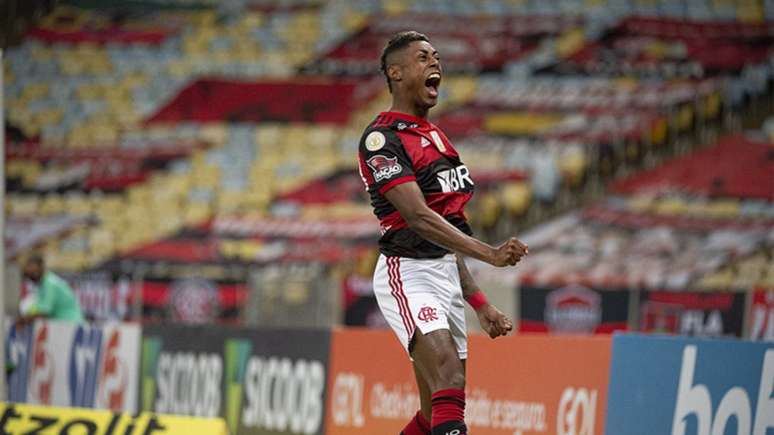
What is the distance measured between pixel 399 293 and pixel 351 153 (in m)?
19.6

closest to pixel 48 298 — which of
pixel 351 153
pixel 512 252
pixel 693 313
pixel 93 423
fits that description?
pixel 93 423

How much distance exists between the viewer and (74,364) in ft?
42.7

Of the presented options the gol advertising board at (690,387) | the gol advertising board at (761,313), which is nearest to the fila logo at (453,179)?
the gol advertising board at (690,387)

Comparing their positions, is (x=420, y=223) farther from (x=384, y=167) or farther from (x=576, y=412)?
(x=576, y=412)

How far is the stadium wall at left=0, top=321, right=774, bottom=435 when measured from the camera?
7.02 m

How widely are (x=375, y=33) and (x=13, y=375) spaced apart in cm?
1449

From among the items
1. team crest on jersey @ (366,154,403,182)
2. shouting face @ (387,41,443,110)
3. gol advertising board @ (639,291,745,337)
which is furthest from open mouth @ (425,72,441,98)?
gol advertising board @ (639,291,745,337)

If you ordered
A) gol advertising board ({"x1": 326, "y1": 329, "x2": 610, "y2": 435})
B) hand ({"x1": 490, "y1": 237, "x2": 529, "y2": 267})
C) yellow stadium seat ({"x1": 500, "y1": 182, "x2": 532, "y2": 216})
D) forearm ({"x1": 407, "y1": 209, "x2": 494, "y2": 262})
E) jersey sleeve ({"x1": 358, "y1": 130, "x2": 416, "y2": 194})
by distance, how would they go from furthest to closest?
1. yellow stadium seat ({"x1": 500, "y1": 182, "x2": 532, "y2": 216})
2. gol advertising board ({"x1": 326, "y1": 329, "x2": 610, "y2": 435})
3. jersey sleeve ({"x1": 358, "y1": 130, "x2": 416, "y2": 194})
4. forearm ({"x1": 407, "y1": 209, "x2": 494, "y2": 262})
5. hand ({"x1": 490, "y1": 237, "x2": 529, "y2": 267})

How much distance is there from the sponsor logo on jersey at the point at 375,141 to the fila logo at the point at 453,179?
0.30m

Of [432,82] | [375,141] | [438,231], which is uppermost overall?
[432,82]

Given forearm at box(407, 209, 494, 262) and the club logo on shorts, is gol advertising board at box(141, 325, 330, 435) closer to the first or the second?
the club logo on shorts

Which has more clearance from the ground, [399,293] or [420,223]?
[420,223]

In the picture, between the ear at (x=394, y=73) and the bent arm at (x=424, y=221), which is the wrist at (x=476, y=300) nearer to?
the bent arm at (x=424, y=221)

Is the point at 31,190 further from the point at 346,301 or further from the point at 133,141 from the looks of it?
the point at 346,301
